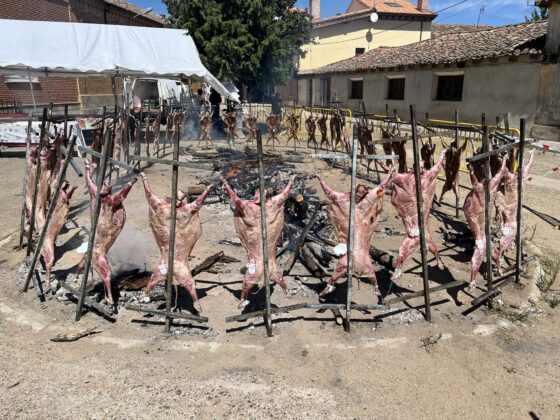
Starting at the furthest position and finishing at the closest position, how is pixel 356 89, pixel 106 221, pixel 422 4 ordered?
pixel 422 4, pixel 356 89, pixel 106 221

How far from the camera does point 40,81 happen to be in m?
25.0

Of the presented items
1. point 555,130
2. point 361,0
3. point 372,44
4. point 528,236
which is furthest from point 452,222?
point 361,0

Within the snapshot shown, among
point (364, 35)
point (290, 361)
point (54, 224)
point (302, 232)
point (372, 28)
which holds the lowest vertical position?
point (290, 361)

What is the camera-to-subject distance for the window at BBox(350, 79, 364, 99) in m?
27.7

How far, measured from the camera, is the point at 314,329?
185 inches

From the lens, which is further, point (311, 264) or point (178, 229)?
point (311, 264)

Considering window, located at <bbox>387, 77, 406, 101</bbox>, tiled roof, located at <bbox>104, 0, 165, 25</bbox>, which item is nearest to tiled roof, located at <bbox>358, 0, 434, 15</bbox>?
window, located at <bbox>387, 77, 406, 101</bbox>

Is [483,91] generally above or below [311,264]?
above

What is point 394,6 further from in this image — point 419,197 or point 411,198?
point 419,197

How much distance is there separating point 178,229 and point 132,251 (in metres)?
2.67

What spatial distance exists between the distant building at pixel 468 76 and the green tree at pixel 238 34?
630cm

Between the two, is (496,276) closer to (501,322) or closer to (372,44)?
(501,322)

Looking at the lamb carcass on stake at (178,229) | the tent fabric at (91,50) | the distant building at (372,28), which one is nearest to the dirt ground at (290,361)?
the lamb carcass on stake at (178,229)

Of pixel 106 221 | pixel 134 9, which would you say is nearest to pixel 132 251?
pixel 106 221
